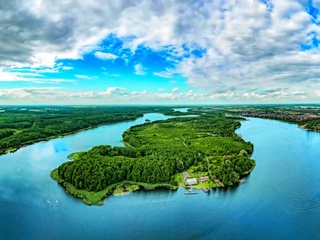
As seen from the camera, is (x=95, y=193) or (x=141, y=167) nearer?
(x=95, y=193)

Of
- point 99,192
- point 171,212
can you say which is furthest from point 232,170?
point 99,192

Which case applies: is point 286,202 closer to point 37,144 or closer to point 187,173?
point 187,173

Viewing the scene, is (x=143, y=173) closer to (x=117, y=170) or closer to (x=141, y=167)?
(x=141, y=167)

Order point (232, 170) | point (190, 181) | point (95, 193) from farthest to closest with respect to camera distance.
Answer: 1. point (232, 170)
2. point (190, 181)
3. point (95, 193)

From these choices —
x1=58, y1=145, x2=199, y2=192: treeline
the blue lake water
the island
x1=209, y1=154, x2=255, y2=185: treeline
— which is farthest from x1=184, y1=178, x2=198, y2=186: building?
x1=209, y1=154, x2=255, y2=185: treeline

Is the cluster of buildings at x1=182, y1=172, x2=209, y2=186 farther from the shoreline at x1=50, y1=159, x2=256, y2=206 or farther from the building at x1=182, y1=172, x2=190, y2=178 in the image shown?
the shoreline at x1=50, y1=159, x2=256, y2=206

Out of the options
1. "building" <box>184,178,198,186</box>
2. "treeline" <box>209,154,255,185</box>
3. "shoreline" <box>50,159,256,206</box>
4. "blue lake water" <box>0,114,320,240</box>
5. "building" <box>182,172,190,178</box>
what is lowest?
"blue lake water" <box>0,114,320,240</box>

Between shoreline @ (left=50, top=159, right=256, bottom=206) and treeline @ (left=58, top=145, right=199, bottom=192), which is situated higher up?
treeline @ (left=58, top=145, right=199, bottom=192)

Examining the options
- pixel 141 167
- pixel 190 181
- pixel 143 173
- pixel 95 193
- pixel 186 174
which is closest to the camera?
pixel 95 193

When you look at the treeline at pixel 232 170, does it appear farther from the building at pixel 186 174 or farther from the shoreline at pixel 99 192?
the building at pixel 186 174

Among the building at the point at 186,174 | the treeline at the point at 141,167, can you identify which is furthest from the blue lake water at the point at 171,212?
the building at the point at 186,174
